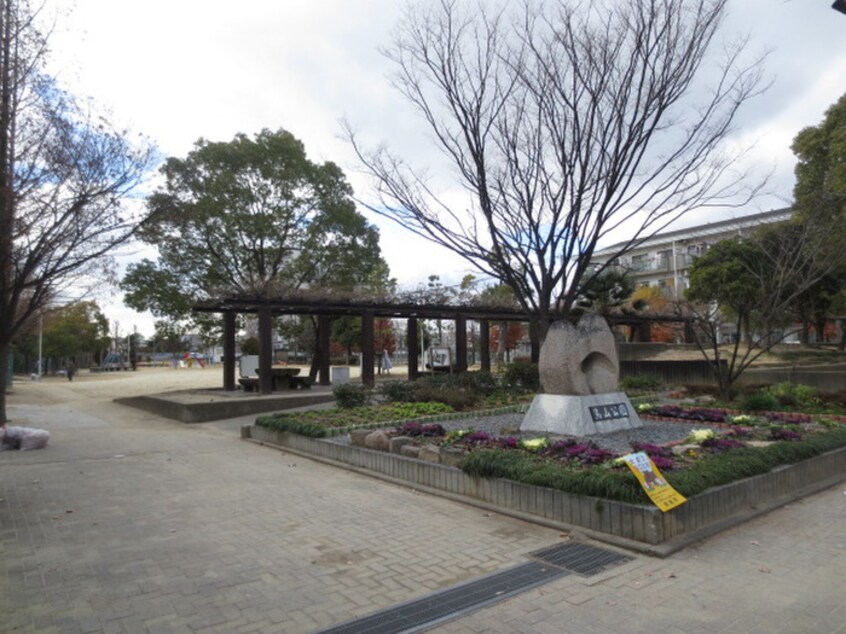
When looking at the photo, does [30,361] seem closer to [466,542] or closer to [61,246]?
[61,246]

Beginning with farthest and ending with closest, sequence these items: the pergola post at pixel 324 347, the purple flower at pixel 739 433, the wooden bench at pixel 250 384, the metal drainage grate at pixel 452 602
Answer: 1. the pergola post at pixel 324 347
2. the wooden bench at pixel 250 384
3. the purple flower at pixel 739 433
4. the metal drainage grate at pixel 452 602

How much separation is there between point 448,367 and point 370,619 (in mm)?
23466

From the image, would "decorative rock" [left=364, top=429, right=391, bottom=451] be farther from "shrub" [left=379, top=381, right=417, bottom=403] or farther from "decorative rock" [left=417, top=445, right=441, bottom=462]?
"shrub" [left=379, top=381, right=417, bottom=403]

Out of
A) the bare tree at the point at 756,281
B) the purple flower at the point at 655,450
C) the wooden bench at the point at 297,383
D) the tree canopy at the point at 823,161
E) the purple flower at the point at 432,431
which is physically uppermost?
the tree canopy at the point at 823,161

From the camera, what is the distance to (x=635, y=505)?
505cm

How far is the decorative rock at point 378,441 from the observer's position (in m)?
8.36

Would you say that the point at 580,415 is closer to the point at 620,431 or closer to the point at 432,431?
the point at 620,431

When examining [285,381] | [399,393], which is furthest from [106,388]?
[399,393]

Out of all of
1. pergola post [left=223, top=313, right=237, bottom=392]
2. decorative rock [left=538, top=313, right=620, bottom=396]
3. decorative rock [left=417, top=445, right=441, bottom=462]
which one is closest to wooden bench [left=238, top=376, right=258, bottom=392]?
pergola post [left=223, top=313, right=237, bottom=392]

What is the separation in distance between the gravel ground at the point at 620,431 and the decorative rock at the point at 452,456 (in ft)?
6.43

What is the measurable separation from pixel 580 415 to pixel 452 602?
18.7ft

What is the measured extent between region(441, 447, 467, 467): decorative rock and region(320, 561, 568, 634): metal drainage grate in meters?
2.42

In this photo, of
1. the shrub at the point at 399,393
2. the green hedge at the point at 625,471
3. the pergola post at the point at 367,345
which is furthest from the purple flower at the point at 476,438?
the pergola post at the point at 367,345

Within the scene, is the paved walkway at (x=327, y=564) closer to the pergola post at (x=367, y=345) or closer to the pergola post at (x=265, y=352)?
the pergola post at (x=265, y=352)
